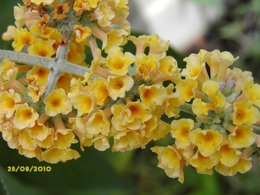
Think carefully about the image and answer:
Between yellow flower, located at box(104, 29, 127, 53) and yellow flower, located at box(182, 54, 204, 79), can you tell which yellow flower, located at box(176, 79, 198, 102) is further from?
yellow flower, located at box(104, 29, 127, 53)

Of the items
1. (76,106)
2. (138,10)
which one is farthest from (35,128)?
(138,10)

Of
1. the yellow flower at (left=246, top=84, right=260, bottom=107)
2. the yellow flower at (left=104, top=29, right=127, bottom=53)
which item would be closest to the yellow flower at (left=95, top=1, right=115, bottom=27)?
the yellow flower at (left=104, top=29, right=127, bottom=53)

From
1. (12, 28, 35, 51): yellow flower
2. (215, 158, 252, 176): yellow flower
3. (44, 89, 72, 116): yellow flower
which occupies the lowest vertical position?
(215, 158, 252, 176): yellow flower

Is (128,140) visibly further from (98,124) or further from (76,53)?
(76,53)

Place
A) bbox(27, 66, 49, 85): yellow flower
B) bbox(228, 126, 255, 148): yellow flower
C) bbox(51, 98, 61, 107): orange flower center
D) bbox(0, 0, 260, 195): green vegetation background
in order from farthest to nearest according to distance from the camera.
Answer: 1. bbox(0, 0, 260, 195): green vegetation background
2. bbox(27, 66, 49, 85): yellow flower
3. bbox(51, 98, 61, 107): orange flower center
4. bbox(228, 126, 255, 148): yellow flower

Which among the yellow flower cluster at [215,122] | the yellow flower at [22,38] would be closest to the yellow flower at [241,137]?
the yellow flower cluster at [215,122]

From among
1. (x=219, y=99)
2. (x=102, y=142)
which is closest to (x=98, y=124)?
(x=102, y=142)

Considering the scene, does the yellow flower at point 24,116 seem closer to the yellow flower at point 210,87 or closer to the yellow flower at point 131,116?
the yellow flower at point 131,116
